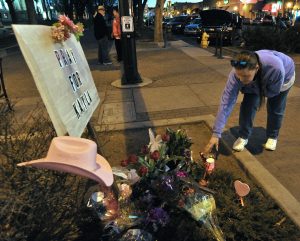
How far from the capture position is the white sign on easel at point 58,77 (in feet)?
6.67

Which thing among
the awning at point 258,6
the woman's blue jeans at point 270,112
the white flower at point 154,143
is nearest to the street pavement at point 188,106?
the woman's blue jeans at point 270,112

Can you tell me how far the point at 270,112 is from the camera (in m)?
4.18

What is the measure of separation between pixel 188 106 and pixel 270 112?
7.04 feet

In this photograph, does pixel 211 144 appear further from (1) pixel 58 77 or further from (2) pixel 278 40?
(2) pixel 278 40

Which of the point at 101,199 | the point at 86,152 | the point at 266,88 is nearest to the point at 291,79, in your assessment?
the point at 266,88

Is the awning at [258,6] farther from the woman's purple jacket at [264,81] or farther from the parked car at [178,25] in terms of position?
the woman's purple jacket at [264,81]

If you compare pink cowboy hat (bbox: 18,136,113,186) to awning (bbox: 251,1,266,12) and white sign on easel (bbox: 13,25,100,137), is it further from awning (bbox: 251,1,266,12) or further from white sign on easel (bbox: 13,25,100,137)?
awning (bbox: 251,1,266,12)

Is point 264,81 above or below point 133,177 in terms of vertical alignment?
above

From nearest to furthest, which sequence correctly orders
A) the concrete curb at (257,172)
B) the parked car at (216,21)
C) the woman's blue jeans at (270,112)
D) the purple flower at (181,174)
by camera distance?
1. the purple flower at (181,174)
2. the concrete curb at (257,172)
3. the woman's blue jeans at (270,112)
4. the parked car at (216,21)

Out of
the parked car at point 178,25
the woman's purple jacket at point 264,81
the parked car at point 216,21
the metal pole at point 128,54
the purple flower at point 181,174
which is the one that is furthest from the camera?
the parked car at point 178,25

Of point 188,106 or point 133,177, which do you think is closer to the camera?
point 133,177

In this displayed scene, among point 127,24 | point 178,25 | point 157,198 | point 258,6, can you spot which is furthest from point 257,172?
point 258,6

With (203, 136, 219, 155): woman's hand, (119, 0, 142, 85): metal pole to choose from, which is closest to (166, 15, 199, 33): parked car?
(119, 0, 142, 85): metal pole

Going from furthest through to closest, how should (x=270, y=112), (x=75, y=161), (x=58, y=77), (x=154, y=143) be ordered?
1. (x=270, y=112)
2. (x=154, y=143)
3. (x=58, y=77)
4. (x=75, y=161)
